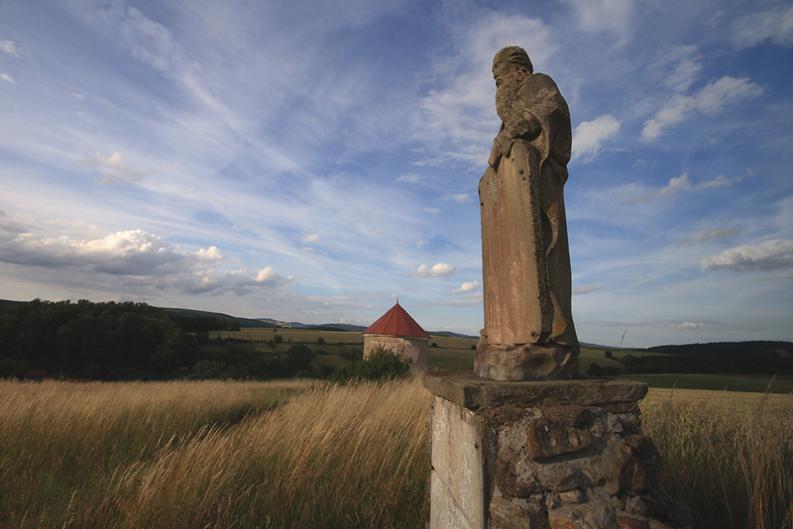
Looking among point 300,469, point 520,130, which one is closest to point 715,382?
point 300,469

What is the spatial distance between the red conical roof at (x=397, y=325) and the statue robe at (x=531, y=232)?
652 inches

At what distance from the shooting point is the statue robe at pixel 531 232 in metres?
2.69

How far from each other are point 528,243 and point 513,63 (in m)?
1.53

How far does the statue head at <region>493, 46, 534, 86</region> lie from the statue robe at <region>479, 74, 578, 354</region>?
0.23 metres

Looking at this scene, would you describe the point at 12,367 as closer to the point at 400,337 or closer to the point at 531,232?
the point at 400,337

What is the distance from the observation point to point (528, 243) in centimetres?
275

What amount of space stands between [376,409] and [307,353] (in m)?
35.8

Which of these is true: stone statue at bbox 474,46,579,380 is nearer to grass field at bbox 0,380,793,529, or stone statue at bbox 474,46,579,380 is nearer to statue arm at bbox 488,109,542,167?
statue arm at bbox 488,109,542,167

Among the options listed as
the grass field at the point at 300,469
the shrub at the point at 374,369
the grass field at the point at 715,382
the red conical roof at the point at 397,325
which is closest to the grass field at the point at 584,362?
the grass field at the point at 715,382

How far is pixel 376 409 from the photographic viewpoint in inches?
242

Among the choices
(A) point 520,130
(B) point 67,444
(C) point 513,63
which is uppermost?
(C) point 513,63

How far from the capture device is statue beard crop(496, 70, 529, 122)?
3.19 metres

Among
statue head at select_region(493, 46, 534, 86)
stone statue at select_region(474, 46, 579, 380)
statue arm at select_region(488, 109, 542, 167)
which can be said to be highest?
statue head at select_region(493, 46, 534, 86)

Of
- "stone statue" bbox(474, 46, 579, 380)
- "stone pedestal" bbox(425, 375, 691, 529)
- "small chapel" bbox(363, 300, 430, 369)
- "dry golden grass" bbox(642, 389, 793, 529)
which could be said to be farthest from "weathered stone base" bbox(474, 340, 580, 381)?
"small chapel" bbox(363, 300, 430, 369)
